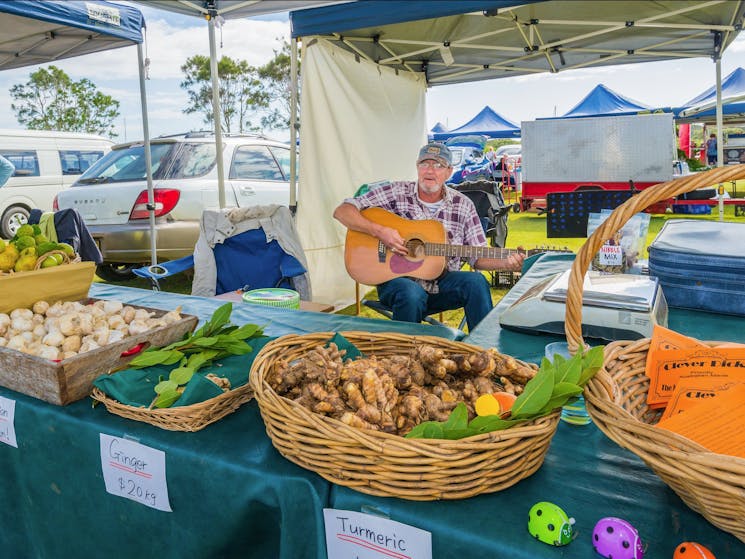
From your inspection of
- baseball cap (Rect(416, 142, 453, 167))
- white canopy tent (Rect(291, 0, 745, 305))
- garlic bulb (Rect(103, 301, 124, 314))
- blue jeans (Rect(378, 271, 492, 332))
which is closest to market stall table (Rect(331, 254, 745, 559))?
garlic bulb (Rect(103, 301, 124, 314))

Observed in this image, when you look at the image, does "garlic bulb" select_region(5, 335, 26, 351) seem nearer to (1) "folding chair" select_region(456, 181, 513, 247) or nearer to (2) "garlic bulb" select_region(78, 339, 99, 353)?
(2) "garlic bulb" select_region(78, 339, 99, 353)

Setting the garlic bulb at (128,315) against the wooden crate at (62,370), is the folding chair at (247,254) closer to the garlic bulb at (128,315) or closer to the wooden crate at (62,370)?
the garlic bulb at (128,315)

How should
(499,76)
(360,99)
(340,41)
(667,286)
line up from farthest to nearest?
(499,76) → (360,99) → (340,41) → (667,286)

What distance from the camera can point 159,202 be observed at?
507 cm

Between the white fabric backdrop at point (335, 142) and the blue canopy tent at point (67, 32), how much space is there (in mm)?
1443

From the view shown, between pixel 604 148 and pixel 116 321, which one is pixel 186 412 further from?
pixel 604 148

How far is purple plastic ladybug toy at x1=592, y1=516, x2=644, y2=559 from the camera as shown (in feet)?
2.10

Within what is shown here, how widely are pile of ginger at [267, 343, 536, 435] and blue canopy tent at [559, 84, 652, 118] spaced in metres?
16.2

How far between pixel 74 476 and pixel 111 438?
204 mm

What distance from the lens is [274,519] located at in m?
0.97

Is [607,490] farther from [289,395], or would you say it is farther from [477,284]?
[477,284]

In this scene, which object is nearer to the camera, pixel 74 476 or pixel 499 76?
pixel 74 476

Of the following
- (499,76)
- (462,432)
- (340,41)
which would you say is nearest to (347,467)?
(462,432)

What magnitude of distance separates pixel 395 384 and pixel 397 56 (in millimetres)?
4899
